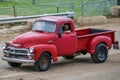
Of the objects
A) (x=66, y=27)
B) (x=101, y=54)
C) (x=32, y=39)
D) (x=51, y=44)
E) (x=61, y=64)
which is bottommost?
(x=61, y=64)

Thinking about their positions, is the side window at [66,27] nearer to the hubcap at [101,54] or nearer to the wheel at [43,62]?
the wheel at [43,62]

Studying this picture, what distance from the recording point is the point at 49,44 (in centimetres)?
1545

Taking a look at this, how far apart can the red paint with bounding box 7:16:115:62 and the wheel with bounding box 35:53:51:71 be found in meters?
0.16

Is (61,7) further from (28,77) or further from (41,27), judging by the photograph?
(28,77)

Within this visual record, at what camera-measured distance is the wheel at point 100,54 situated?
1708 centimetres

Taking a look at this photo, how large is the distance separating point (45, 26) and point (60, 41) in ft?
2.57

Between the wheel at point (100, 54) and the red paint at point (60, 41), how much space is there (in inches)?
6.7

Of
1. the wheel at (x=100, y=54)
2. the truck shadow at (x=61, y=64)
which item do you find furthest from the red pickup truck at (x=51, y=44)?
the truck shadow at (x=61, y=64)

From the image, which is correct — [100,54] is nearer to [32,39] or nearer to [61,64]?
[61,64]

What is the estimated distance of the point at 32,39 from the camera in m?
15.1

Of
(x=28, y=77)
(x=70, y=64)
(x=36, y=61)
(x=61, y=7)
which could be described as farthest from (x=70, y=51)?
(x=61, y=7)

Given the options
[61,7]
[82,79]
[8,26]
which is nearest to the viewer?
[82,79]

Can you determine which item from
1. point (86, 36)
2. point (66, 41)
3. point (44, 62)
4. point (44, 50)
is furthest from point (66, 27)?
point (44, 62)

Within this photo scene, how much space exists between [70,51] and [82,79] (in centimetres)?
265
